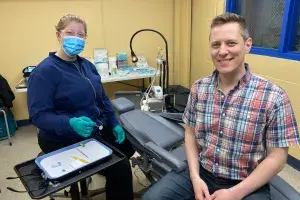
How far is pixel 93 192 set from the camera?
1817 mm

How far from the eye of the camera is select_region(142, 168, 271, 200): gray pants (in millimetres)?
1109

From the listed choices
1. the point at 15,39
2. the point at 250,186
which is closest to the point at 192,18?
the point at 15,39

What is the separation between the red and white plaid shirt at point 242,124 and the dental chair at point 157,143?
0.15 meters

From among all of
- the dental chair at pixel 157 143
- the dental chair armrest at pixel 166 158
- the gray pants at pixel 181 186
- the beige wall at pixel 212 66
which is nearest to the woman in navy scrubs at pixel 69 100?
the dental chair at pixel 157 143

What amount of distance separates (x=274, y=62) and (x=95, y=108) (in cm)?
165

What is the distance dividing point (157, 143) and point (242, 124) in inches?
25.5

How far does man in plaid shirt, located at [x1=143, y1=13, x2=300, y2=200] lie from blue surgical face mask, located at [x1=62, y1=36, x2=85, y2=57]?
2.29 feet

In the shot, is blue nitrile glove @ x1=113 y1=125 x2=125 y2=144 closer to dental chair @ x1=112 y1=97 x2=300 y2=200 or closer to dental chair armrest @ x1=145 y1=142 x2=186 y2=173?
dental chair @ x1=112 y1=97 x2=300 y2=200

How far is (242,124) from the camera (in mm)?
1023

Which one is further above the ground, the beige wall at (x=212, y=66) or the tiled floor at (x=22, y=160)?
the beige wall at (x=212, y=66)

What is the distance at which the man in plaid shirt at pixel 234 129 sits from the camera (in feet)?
3.22

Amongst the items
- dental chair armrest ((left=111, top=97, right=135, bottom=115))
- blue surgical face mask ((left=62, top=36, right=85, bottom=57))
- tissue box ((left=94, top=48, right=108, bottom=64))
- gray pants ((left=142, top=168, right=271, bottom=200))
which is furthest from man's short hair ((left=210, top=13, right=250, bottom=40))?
tissue box ((left=94, top=48, right=108, bottom=64))

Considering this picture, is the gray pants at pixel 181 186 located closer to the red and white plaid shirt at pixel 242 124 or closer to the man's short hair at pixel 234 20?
the red and white plaid shirt at pixel 242 124

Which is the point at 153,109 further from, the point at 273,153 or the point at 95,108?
the point at 273,153
